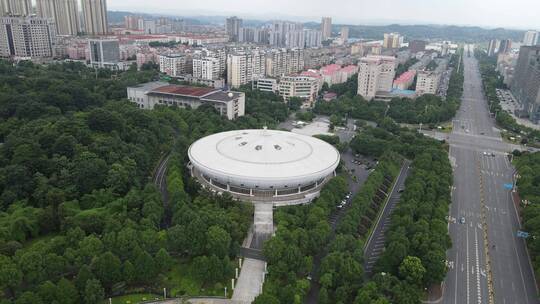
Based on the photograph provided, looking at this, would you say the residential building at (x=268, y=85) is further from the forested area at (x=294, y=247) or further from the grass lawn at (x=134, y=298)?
the grass lawn at (x=134, y=298)

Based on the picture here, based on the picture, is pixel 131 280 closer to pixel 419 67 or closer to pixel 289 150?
pixel 289 150

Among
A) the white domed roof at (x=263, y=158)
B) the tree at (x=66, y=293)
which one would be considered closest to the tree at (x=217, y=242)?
the white domed roof at (x=263, y=158)

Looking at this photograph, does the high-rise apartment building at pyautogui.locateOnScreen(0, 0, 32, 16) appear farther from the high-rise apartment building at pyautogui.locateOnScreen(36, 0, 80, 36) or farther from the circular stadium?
the circular stadium

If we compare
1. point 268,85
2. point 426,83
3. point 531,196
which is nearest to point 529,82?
point 426,83

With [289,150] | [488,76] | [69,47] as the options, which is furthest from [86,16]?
[488,76]

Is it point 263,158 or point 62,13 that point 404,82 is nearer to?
point 263,158
